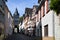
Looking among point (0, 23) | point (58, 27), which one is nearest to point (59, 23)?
point (58, 27)

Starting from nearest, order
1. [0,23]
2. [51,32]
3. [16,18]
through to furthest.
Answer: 1. [51,32]
2. [0,23]
3. [16,18]

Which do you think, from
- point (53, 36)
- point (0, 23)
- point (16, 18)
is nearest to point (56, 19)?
point (53, 36)

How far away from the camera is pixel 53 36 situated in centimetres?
2145

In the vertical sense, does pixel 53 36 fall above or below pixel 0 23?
below

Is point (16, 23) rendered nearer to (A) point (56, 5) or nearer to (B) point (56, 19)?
(B) point (56, 19)

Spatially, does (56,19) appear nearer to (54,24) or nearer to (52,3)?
(54,24)

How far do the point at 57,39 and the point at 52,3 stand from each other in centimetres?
1041

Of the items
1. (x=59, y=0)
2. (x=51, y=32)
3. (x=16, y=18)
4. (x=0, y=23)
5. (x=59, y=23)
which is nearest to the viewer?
(x=59, y=0)

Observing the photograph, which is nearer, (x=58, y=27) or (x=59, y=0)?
(x=59, y=0)

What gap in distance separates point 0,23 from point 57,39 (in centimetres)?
1903

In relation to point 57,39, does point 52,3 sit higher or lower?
higher

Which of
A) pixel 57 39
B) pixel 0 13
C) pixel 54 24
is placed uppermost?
pixel 0 13

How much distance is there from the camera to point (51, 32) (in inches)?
884

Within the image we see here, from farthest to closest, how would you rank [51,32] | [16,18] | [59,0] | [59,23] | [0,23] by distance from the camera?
[16,18], [0,23], [51,32], [59,23], [59,0]
